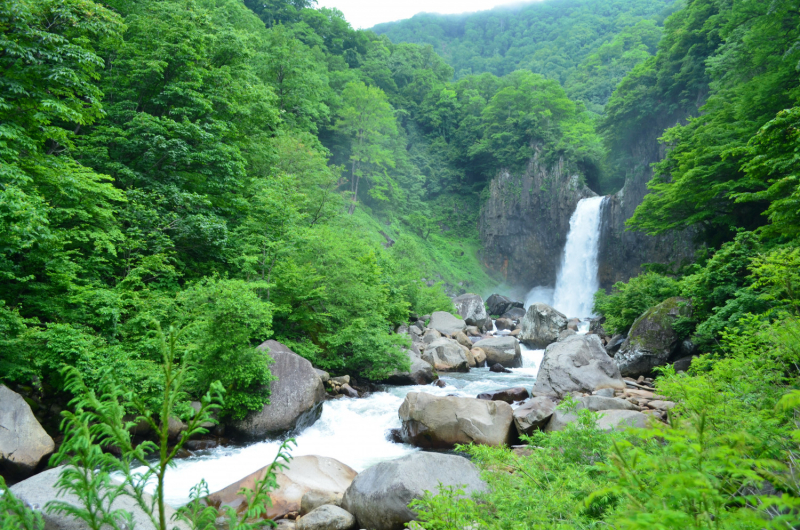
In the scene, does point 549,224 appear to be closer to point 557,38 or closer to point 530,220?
point 530,220

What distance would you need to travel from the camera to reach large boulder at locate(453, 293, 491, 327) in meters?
27.2

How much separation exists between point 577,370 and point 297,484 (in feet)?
26.0

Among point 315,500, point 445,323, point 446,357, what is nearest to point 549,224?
point 445,323

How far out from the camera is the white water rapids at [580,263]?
110ft

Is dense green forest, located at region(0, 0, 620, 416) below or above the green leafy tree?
below

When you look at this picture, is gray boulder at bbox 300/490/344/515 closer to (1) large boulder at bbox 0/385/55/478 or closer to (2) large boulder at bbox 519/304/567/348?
(1) large boulder at bbox 0/385/55/478

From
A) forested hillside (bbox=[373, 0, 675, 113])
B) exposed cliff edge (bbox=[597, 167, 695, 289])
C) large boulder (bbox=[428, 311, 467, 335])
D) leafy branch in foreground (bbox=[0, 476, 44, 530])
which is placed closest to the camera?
leafy branch in foreground (bbox=[0, 476, 44, 530])

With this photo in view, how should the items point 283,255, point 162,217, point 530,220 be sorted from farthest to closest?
point 530,220 < point 283,255 < point 162,217

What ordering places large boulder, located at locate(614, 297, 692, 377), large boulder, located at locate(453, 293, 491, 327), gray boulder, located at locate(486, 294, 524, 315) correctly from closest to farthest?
large boulder, located at locate(614, 297, 692, 377) → large boulder, located at locate(453, 293, 491, 327) → gray boulder, located at locate(486, 294, 524, 315)

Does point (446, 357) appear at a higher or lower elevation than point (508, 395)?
lower

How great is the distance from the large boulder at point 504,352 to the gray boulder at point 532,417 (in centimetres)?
853

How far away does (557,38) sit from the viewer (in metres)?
70.6

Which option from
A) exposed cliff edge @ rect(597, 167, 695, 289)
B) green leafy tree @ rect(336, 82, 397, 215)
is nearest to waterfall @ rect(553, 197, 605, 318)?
exposed cliff edge @ rect(597, 167, 695, 289)

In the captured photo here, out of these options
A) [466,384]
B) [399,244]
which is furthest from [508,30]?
[466,384]
